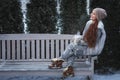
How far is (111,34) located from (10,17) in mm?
2027

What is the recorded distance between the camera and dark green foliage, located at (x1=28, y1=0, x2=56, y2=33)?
791 cm

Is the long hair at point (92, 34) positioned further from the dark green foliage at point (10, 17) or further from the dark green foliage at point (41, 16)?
the dark green foliage at point (10, 17)

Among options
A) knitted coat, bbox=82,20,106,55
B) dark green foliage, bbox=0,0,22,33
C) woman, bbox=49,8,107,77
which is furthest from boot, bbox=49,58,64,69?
dark green foliage, bbox=0,0,22,33

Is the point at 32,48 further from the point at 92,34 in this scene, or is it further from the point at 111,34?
the point at 111,34

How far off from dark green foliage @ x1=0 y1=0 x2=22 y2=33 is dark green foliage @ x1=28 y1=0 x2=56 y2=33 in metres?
0.24

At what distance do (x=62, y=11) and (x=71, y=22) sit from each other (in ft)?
0.98

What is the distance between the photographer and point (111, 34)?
7898 millimetres

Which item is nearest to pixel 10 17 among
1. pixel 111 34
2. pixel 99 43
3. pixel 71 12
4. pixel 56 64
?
pixel 71 12

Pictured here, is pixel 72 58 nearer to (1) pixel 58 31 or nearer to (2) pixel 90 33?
(2) pixel 90 33

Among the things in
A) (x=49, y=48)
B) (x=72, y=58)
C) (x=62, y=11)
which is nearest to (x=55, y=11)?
(x=62, y=11)

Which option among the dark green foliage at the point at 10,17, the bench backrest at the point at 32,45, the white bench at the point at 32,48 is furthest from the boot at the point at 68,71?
the dark green foliage at the point at 10,17

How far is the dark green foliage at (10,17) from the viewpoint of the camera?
773cm

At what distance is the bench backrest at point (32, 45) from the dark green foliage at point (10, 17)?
64 centimetres

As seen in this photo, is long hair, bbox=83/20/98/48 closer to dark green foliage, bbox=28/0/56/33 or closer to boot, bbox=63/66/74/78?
boot, bbox=63/66/74/78
